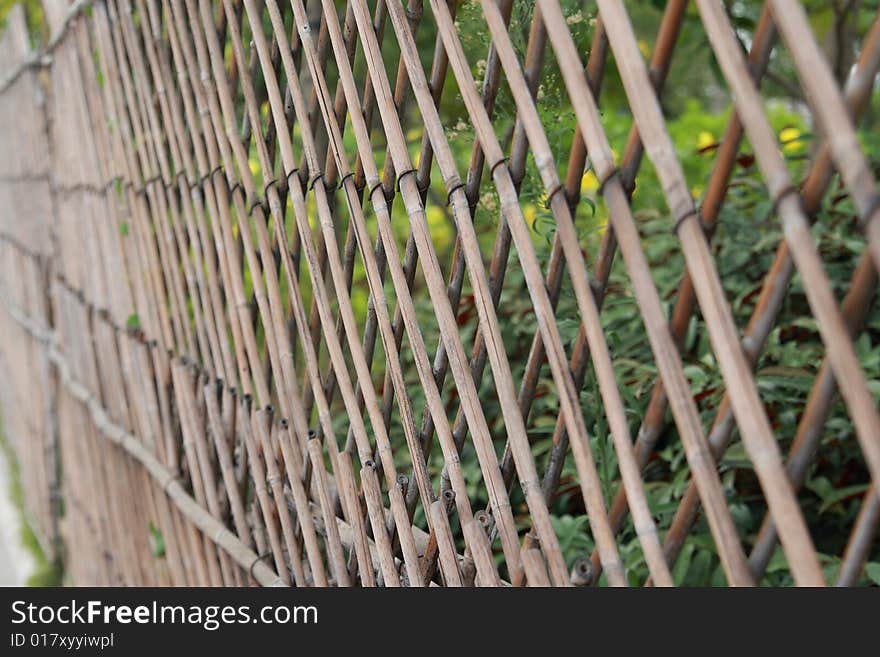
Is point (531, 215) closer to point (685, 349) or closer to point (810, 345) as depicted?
point (685, 349)

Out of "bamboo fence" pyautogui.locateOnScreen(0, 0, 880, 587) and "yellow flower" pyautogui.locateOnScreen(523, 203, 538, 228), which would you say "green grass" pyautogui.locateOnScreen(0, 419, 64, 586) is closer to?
"bamboo fence" pyautogui.locateOnScreen(0, 0, 880, 587)

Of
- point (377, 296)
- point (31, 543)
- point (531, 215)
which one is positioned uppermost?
point (531, 215)

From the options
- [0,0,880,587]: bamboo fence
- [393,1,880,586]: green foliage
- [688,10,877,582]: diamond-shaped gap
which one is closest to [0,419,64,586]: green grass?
[0,0,880,587]: bamboo fence

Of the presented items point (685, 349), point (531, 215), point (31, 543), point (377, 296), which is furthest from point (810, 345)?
point (31, 543)

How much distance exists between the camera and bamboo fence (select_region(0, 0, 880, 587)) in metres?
0.75

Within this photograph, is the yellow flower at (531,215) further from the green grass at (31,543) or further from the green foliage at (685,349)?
the green grass at (31,543)

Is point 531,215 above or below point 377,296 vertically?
above

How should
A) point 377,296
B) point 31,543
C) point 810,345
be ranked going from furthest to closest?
point 31,543
point 810,345
point 377,296

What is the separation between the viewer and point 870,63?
668mm

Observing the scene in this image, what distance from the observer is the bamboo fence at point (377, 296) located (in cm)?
75

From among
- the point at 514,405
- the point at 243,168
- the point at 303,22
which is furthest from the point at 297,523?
the point at 303,22

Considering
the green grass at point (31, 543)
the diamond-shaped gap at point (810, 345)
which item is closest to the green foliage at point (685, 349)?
the diamond-shaped gap at point (810, 345)

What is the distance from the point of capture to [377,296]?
3.96 ft

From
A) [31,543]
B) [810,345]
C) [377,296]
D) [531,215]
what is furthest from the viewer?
[31,543]
